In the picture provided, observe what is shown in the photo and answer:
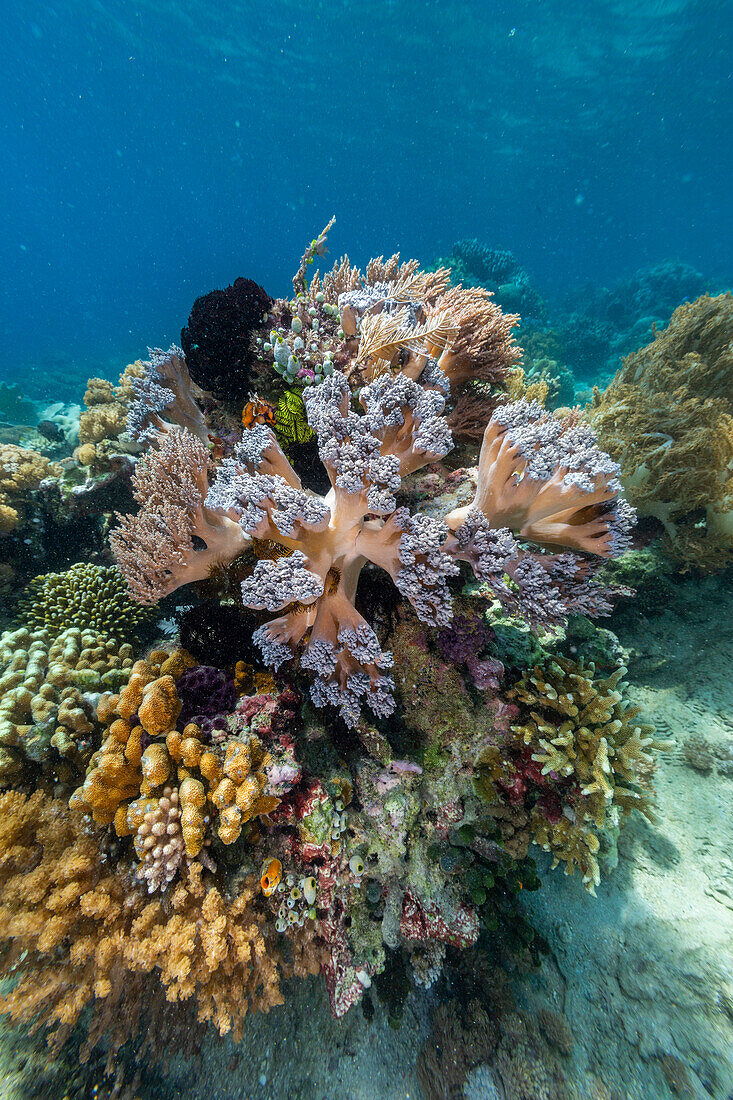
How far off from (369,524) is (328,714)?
1.60m

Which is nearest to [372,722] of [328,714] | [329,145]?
[328,714]

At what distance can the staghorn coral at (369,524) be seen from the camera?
272 cm

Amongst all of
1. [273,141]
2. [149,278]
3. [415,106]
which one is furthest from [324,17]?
[149,278]

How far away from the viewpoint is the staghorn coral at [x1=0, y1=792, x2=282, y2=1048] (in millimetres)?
2605

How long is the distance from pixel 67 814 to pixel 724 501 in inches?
259

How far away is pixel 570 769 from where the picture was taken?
11.2ft

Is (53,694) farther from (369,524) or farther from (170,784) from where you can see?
(369,524)

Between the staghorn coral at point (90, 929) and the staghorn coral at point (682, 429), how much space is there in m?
5.48

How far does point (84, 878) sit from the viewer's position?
2750 millimetres

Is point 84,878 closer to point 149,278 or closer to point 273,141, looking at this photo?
point 273,141

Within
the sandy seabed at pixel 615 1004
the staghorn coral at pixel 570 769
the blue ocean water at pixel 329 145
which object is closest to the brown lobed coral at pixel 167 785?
the staghorn coral at pixel 570 769

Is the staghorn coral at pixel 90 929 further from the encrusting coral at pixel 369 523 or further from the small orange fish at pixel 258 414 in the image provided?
the small orange fish at pixel 258 414

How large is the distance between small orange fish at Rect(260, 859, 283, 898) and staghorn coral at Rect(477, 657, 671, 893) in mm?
1663

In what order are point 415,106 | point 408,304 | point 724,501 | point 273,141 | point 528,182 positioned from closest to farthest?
point 408,304 → point 724,501 → point 415,106 → point 528,182 → point 273,141
